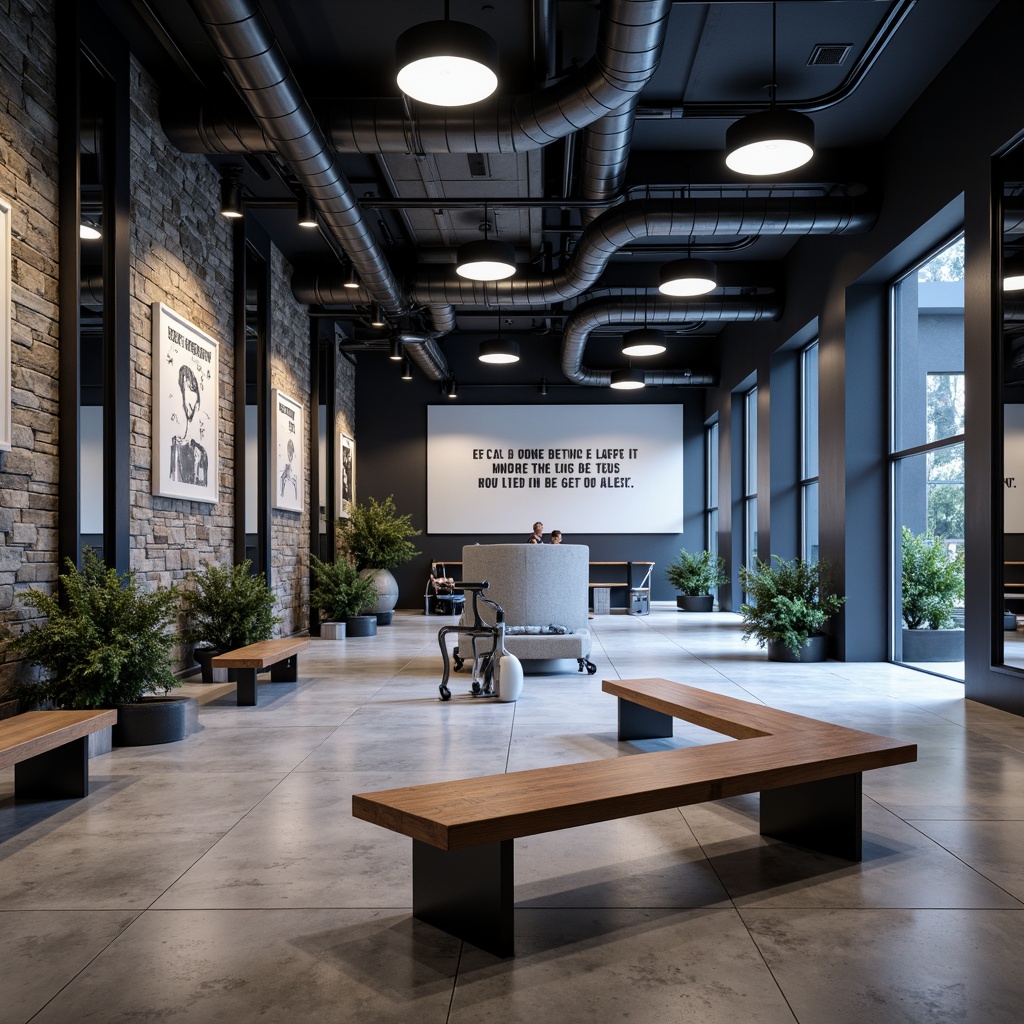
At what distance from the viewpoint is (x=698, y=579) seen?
49.5 feet

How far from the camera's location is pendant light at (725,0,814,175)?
5.71 meters

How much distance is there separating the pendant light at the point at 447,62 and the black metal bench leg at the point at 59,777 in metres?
3.51

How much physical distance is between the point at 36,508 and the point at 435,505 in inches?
451

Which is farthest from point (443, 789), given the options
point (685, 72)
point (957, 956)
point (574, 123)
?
point (685, 72)

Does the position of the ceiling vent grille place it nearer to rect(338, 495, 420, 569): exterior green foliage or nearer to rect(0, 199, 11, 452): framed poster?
rect(0, 199, 11, 452): framed poster

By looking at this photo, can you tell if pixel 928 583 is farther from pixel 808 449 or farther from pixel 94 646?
pixel 94 646

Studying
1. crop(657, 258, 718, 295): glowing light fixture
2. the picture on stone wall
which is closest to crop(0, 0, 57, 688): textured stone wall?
crop(657, 258, 718, 295): glowing light fixture

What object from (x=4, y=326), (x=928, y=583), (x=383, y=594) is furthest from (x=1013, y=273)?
(x=383, y=594)

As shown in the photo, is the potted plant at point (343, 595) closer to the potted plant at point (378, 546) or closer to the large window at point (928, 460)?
the potted plant at point (378, 546)

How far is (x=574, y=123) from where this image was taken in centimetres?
600

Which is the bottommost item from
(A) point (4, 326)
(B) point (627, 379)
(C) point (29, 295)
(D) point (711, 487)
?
(D) point (711, 487)

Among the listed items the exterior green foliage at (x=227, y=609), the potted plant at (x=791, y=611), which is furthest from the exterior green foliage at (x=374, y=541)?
the potted plant at (x=791, y=611)

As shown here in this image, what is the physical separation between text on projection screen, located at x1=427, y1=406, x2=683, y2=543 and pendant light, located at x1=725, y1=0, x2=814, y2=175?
1059 centimetres

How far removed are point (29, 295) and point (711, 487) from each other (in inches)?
517
